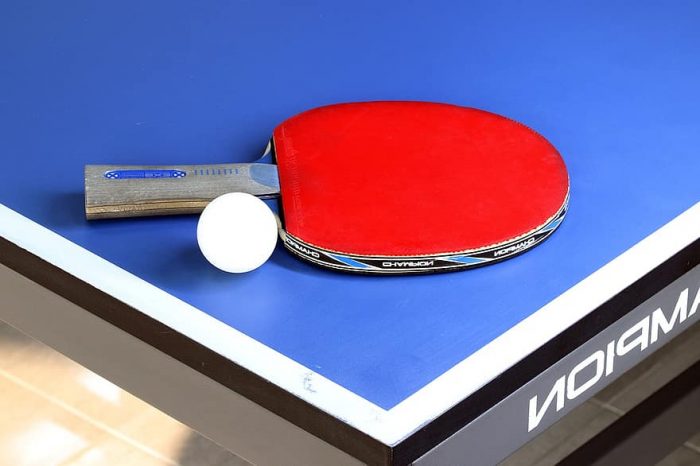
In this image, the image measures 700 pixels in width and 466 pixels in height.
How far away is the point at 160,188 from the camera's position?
1.14 m

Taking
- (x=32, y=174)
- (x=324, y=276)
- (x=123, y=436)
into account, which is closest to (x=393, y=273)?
(x=324, y=276)

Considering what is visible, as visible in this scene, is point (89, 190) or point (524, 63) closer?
point (89, 190)

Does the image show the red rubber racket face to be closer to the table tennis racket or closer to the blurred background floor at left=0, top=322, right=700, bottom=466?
the table tennis racket

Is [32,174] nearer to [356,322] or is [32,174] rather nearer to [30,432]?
[356,322]

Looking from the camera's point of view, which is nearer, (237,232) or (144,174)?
(237,232)

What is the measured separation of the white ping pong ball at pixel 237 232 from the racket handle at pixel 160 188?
2.7 inches

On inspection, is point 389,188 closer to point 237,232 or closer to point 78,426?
point 237,232

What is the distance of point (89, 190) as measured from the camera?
115 centimetres

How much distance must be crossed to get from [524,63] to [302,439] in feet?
2.34

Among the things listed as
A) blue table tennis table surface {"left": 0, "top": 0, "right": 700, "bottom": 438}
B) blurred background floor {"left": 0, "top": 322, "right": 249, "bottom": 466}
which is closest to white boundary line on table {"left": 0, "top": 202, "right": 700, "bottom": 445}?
blue table tennis table surface {"left": 0, "top": 0, "right": 700, "bottom": 438}

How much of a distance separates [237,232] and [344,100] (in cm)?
42

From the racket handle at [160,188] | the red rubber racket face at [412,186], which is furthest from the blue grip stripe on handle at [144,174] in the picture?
the red rubber racket face at [412,186]

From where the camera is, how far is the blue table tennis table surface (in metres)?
1.03

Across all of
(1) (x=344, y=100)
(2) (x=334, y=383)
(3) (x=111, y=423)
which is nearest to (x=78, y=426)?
(3) (x=111, y=423)
